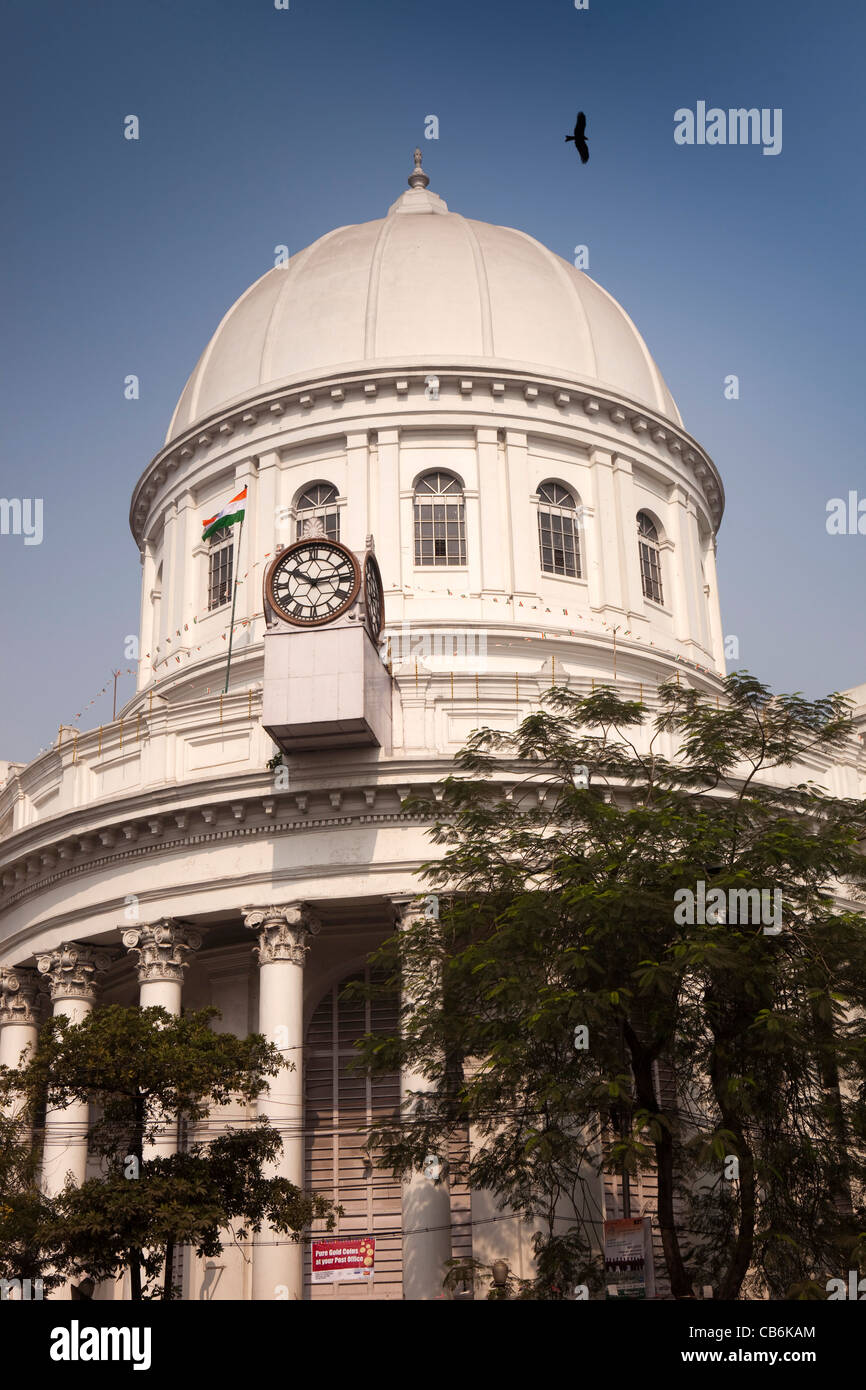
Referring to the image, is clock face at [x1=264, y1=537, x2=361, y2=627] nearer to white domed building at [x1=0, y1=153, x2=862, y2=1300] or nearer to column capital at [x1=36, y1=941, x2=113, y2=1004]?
white domed building at [x1=0, y1=153, x2=862, y2=1300]

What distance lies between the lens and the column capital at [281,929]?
3300cm

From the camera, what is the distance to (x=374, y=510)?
44.1 metres

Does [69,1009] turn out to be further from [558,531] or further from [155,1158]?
[558,531]

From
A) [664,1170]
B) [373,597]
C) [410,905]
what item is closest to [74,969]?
[410,905]

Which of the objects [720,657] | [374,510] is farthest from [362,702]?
[720,657]

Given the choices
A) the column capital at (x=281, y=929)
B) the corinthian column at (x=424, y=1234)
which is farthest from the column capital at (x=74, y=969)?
the corinthian column at (x=424, y=1234)

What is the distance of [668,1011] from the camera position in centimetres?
2325

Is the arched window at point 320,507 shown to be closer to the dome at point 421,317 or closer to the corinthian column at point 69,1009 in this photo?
the dome at point 421,317

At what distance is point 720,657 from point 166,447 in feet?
55.6

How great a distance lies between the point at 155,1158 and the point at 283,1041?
574 centimetres

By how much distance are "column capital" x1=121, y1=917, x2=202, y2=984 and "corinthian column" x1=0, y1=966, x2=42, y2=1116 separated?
14.3 ft
